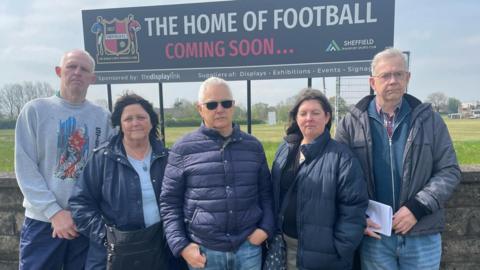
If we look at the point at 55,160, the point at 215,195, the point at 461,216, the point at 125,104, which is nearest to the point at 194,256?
the point at 215,195

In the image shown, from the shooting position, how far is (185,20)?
4582 millimetres

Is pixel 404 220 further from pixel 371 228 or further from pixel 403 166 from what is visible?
pixel 403 166

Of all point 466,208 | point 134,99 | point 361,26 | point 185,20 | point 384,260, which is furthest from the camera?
point 185,20

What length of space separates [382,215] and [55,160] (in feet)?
7.80

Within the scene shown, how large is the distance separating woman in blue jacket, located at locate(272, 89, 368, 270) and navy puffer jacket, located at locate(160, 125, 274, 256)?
Result: 188 mm

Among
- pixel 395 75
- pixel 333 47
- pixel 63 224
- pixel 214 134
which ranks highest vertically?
pixel 333 47

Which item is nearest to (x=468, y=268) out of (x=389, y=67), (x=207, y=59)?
(x=389, y=67)

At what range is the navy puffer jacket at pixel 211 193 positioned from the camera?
6.82 ft

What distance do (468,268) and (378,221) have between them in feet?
5.85

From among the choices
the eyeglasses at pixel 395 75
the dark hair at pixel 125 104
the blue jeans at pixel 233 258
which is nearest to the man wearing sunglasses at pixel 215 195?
the blue jeans at pixel 233 258

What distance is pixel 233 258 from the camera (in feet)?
7.00

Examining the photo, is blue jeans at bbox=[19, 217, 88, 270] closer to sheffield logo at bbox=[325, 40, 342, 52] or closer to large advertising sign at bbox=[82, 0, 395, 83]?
large advertising sign at bbox=[82, 0, 395, 83]

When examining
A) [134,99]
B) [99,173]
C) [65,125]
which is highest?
[134,99]

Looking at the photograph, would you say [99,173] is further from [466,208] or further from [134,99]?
[466,208]
